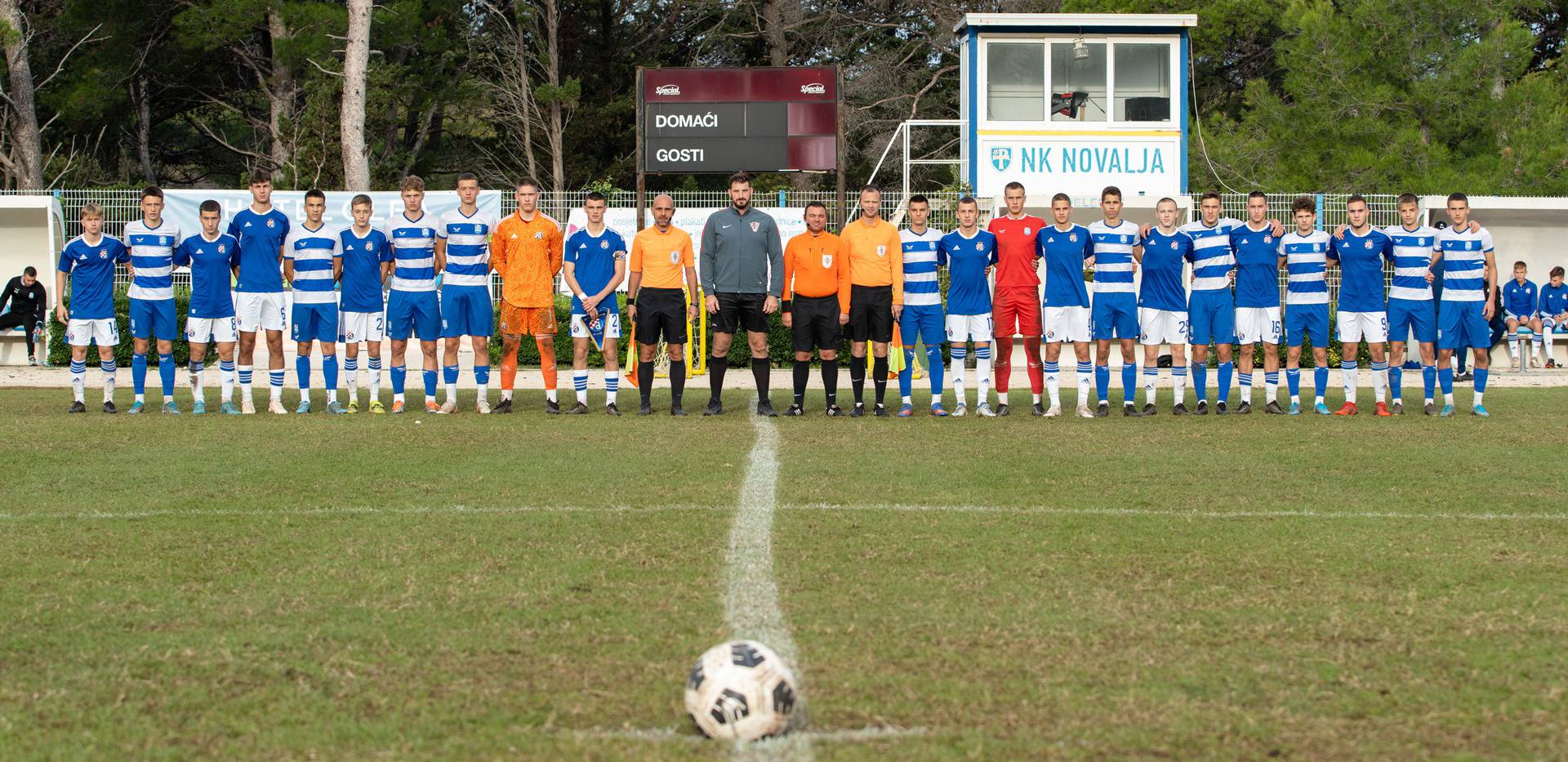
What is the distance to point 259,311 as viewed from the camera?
41.5ft

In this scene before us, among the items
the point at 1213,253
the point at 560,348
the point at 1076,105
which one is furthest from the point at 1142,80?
the point at 1213,253

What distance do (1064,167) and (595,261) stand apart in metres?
12.5

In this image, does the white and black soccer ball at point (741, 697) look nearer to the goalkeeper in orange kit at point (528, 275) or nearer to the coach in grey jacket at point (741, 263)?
the coach in grey jacket at point (741, 263)

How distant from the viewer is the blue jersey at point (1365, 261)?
12602mm

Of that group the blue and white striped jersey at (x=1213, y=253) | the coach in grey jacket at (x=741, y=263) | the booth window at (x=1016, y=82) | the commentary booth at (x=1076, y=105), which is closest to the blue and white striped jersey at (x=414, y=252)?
the coach in grey jacket at (x=741, y=263)

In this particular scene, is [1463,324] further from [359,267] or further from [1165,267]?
[359,267]

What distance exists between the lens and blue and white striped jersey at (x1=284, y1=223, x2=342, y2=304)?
1256cm

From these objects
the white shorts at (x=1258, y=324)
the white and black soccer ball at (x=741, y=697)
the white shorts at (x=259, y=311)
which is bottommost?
Result: the white and black soccer ball at (x=741, y=697)

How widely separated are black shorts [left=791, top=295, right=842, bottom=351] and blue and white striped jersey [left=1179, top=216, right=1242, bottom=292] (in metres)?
3.16

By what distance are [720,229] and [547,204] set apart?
10.7 metres

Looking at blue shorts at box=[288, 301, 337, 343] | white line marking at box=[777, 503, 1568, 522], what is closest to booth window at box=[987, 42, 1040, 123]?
blue shorts at box=[288, 301, 337, 343]

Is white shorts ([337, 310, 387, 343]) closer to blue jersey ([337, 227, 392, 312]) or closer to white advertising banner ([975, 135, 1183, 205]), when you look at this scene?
blue jersey ([337, 227, 392, 312])

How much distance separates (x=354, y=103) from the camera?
83.5 ft

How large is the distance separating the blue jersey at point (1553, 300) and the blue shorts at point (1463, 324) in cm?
1024
